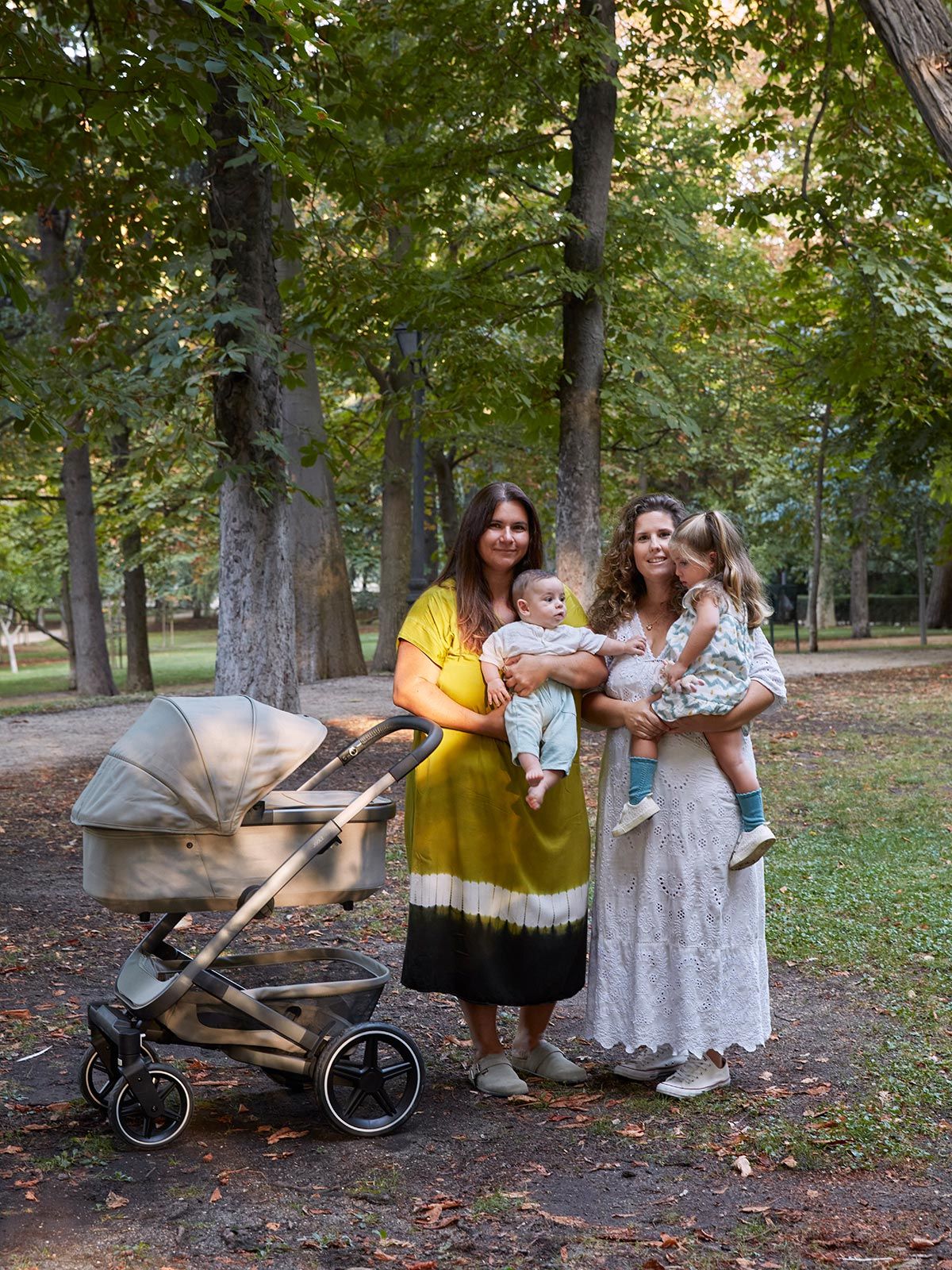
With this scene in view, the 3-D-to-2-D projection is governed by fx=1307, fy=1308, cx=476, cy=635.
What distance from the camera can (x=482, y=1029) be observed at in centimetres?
448

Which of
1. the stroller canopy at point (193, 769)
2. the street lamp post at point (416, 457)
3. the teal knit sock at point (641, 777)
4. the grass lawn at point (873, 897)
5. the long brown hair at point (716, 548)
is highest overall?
the street lamp post at point (416, 457)

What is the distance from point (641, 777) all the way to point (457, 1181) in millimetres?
1350

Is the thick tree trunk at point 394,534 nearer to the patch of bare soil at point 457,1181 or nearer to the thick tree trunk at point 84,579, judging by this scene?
the thick tree trunk at point 84,579

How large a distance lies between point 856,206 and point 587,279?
3116mm

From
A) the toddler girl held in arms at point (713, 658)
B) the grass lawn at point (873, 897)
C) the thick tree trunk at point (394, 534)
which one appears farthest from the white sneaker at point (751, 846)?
the thick tree trunk at point (394, 534)

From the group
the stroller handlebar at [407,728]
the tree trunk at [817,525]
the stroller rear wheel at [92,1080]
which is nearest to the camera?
the stroller handlebar at [407,728]

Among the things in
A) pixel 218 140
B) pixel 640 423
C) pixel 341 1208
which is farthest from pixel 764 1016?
pixel 640 423

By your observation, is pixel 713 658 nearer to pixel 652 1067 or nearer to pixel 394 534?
pixel 652 1067

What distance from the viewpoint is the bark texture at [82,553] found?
61.3ft

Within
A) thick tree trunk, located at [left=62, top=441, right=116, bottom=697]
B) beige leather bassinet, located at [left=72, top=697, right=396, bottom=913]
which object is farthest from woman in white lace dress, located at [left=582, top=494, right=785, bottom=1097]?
thick tree trunk, located at [left=62, top=441, right=116, bottom=697]

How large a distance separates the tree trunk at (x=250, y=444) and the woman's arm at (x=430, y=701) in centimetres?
444

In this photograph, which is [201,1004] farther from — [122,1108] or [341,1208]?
[341,1208]

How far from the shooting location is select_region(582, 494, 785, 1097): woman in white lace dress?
13.9ft

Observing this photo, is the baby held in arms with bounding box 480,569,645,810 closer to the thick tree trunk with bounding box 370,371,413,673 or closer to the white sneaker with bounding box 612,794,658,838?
the white sneaker with bounding box 612,794,658,838
